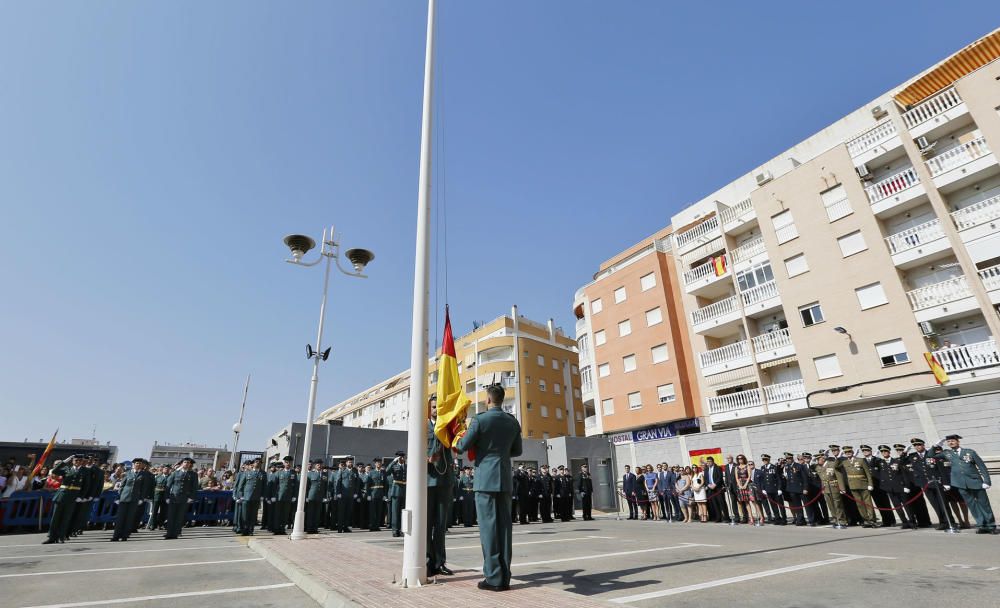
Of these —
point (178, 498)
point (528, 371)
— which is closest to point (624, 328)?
point (528, 371)

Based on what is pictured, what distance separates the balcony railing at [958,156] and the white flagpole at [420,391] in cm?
2557

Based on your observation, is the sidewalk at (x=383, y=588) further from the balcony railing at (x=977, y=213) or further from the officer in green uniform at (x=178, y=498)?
the balcony railing at (x=977, y=213)

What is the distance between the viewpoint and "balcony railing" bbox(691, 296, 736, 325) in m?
29.1

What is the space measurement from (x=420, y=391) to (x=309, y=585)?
94.5 inches

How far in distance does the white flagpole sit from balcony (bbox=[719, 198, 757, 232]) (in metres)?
27.0

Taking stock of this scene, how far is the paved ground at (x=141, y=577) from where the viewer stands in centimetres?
507

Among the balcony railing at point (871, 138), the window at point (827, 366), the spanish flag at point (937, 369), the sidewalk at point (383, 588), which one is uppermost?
the balcony railing at point (871, 138)

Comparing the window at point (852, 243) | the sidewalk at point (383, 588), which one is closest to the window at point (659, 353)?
the window at point (852, 243)

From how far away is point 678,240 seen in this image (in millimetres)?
33500

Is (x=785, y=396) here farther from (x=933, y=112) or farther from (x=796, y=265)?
(x=933, y=112)

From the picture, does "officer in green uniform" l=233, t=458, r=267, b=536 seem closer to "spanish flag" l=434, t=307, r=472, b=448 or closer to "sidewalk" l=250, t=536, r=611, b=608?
"sidewalk" l=250, t=536, r=611, b=608

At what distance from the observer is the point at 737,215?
29953 millimetres

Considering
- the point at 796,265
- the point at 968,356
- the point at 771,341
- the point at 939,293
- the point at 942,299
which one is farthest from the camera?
Result: the point at 771,341

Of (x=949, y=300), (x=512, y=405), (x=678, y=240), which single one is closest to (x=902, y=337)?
(x=949, y=300)
